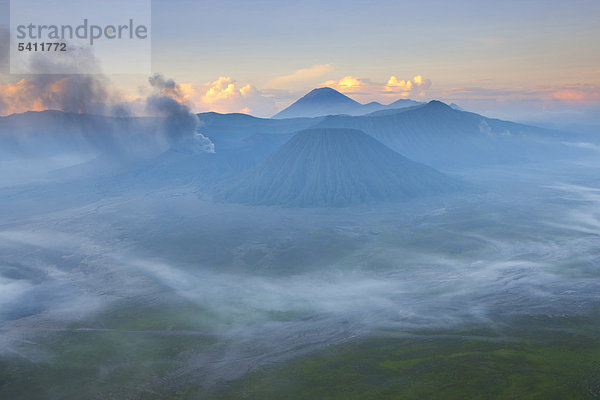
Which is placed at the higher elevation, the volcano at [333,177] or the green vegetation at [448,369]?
the volcano at [333,177]

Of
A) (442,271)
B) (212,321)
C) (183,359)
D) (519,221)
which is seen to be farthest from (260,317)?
(519,221)

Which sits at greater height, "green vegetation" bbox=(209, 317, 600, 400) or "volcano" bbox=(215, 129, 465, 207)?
"volcano" bbox=(215, 129, 465, 207)

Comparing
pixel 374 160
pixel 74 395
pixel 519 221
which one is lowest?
pixel 74 395

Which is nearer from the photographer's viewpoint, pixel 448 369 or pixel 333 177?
pixel 448 369

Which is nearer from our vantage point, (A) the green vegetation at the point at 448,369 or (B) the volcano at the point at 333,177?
(A) the green vegetation at the point at 448,369

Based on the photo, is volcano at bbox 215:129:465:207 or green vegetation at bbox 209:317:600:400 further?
volcano at bbox 215:129:465:207

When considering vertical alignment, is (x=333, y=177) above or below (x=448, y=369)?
above

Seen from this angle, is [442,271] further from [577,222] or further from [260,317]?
[577,222]

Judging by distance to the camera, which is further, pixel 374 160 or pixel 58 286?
pixel 374 160

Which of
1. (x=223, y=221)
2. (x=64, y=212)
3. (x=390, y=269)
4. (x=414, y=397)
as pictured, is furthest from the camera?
A: (x=64, y=212)

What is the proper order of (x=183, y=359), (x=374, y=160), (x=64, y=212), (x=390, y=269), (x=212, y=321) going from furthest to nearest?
(x=374, y=160) → (x=64, y=212) → (x=390, y=269) → (x=212, y=321) → (x=183, y=359)

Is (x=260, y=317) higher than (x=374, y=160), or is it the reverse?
(x=374, y=160)
